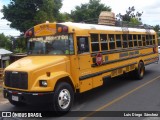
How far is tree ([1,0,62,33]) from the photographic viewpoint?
109 ft

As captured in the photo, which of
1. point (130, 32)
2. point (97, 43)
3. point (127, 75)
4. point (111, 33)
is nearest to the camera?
point (97, 43)

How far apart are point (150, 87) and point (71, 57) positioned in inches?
180

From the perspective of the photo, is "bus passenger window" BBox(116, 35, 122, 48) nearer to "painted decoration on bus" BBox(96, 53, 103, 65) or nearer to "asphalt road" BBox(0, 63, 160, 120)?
"asphalt road" BBox(0, 63, 160, 120)

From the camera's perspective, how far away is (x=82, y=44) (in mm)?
8422

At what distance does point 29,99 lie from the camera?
705cm

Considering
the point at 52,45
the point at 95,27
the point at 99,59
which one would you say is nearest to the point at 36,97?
the point at 52,45

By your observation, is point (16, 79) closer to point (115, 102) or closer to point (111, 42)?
point (115, 102)

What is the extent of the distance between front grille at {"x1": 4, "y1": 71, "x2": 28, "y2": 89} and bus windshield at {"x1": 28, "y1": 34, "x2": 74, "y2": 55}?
1.39 meters

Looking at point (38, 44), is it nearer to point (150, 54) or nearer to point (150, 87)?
point (150, 87)

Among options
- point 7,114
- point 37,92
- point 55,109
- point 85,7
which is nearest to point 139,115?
point 55,109

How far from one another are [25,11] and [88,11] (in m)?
13.6

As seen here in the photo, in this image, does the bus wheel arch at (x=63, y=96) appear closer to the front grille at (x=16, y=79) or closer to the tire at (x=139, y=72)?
the front grille at (x=16, y=79)

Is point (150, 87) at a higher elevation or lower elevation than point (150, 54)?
lower

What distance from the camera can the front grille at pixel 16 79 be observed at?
23.4 ft
